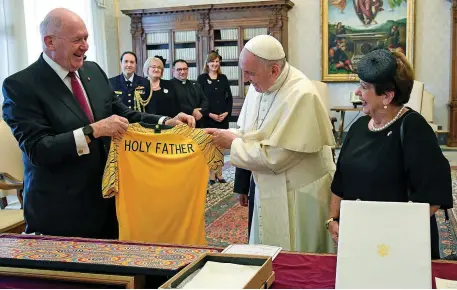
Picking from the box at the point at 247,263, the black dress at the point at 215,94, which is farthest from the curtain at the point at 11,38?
the box at the point at 247,263

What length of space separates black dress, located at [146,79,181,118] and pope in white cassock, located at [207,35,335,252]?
11.1 ft

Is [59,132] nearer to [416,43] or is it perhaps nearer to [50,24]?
[50,24]

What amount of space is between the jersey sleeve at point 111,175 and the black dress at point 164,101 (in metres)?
3.53

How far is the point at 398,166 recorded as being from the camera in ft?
6.64

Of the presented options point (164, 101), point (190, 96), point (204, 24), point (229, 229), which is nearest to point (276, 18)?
point (204, 24)

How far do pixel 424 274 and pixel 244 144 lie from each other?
138cm

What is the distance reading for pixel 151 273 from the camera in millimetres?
1577

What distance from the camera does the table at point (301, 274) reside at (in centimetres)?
159

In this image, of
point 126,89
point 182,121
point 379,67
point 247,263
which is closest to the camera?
point 247,263

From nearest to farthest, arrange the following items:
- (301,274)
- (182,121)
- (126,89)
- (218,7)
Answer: (301,274), (182,121), (126,89), (218,7)

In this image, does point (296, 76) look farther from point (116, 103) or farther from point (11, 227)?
point (11, 227)

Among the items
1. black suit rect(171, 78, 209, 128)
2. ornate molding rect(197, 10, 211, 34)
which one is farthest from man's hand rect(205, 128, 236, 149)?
ornate molding rect(197, 10, 211, 34)

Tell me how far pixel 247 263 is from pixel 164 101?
4.76 meters

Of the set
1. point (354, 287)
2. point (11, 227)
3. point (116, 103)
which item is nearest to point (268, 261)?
point (354, 287)
